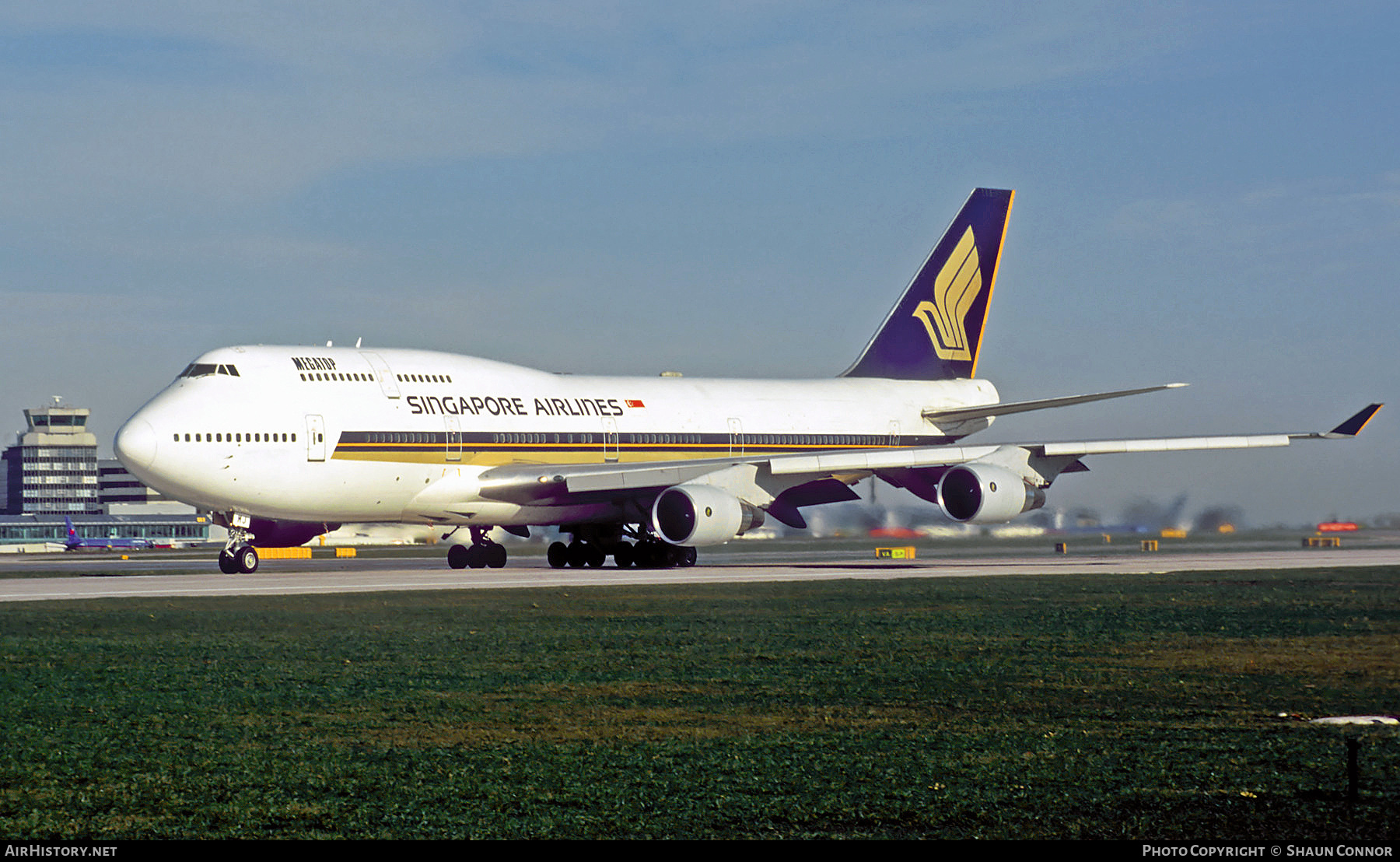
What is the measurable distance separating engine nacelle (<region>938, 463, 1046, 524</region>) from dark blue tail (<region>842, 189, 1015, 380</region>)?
1106cm

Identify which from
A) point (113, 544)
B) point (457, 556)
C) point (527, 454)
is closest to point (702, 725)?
point (527, 454)

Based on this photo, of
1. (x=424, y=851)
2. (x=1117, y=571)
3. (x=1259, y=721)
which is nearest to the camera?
(x=424, y=851)

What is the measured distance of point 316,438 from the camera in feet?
111

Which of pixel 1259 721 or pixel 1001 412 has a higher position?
pixel 1001 412

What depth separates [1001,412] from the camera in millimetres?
43406

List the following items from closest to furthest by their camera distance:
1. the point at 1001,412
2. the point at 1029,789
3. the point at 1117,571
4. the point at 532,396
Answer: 1. the point at 1029,789
2. the point at 1117,571
3. the point at 532,396
4. the point at 1001,412

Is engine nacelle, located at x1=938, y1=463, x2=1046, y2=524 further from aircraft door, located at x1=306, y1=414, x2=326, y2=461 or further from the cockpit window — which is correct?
the cockpit window

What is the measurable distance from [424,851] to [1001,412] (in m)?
37.4

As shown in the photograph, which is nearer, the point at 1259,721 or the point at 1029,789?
the point at 1029,789

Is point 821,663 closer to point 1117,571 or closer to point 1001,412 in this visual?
point 1117,571

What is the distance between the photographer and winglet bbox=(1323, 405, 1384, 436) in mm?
35906

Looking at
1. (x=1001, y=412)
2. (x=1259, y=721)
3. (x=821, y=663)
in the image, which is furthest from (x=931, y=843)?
(x=1001, y=412)

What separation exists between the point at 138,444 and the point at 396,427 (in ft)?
19.0

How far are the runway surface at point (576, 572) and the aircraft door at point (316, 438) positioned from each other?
2.77 meters
